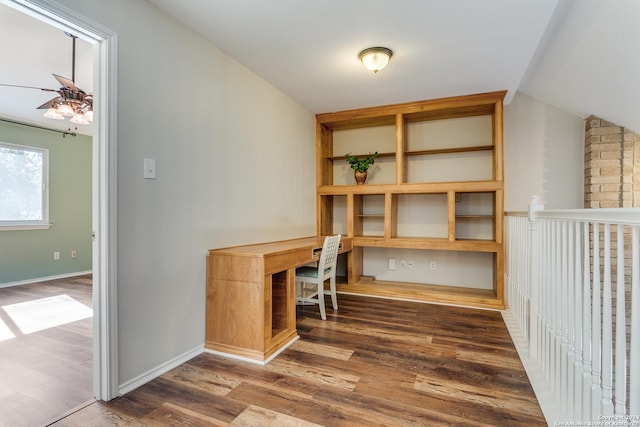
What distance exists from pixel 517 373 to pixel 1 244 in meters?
5.94

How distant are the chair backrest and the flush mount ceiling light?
1.53 metres

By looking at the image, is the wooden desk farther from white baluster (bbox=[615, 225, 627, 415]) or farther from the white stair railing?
white baluster (bbox=[615, 225, 627, 415])

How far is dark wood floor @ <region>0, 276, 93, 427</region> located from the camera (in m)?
1.64

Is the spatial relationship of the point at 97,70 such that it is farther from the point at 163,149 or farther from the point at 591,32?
the point at 591,32

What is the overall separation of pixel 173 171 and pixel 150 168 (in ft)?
0.58

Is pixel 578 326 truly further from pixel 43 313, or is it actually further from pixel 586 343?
pixel 43 313

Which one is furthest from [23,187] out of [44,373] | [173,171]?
[173,171]

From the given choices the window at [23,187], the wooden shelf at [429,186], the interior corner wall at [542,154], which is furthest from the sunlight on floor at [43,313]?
the interior corner wall at [542,154]

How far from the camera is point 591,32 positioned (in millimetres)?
2168

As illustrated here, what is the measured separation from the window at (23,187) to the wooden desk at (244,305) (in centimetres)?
393

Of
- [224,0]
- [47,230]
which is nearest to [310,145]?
[224,0]

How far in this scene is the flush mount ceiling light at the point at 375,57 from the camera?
98.0 inches

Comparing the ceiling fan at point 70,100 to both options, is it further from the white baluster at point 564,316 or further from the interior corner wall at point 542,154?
the interior corner wall at point 542,154

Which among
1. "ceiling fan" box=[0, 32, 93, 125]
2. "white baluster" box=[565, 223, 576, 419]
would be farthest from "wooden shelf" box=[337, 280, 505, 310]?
"ceiling fan" box=[0, 32, 93, 125]
